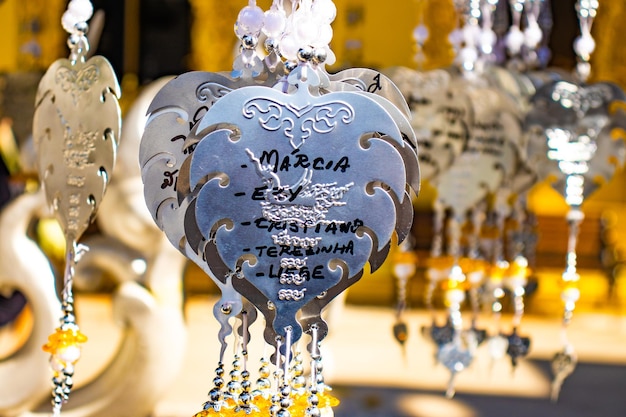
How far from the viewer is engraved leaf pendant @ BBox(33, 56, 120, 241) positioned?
998 mm

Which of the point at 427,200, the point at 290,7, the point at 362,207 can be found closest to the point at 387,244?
the point at 362,207

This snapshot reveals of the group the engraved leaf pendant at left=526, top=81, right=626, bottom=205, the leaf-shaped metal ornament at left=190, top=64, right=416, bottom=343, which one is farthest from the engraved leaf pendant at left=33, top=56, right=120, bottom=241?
the engraved leaf pendant at left=526, top=81, right=626, bottom=205

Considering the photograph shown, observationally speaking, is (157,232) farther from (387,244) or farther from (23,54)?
(387,244)

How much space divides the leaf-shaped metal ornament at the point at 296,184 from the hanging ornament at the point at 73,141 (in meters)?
0.23

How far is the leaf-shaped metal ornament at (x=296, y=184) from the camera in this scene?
2.63 ft

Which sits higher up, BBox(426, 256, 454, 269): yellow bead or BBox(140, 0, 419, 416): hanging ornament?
BBox(140, 0, 419, 416): hanging ornament

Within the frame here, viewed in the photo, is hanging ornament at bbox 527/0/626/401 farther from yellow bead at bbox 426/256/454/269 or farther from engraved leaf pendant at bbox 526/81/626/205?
yellow bead at bbox 426/256/454/269

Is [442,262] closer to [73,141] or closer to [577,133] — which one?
[577,133]

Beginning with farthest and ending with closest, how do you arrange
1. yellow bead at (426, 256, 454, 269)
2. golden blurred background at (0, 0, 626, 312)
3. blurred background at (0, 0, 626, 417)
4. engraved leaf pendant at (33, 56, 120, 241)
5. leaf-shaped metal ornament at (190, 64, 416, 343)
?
1. golden blurred background at (0, 0, 626, 312)
2. blurred background at (0, 0, 626, 417)
3. yellow bead at (426, 256, 454, 269)
4. engraved leaf pendant at (33, 56, 120, 241)
5. leaf-shaped metal ornament at (190, 64, 416, 343)

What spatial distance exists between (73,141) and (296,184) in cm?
35

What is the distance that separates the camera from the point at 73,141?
1018mm

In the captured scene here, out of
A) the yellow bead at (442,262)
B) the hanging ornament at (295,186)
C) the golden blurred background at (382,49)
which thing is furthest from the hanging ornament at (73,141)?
the golden blurred background at (382,49)

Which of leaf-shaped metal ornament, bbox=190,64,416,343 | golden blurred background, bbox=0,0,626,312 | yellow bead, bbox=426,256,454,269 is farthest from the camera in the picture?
golden blurred background, bbox=0,0,626,312

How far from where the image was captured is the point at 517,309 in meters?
1.57
